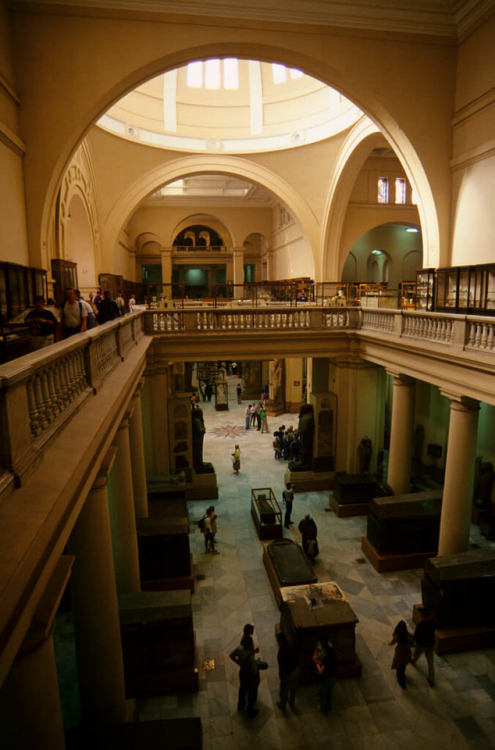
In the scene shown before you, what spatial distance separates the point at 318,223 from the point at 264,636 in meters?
17.3

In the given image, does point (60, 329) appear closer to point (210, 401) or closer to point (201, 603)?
→ point (201, 603)

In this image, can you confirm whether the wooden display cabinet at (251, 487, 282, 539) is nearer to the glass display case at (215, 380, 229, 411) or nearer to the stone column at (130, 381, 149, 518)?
the stone column at (130, 381, 149, 518)

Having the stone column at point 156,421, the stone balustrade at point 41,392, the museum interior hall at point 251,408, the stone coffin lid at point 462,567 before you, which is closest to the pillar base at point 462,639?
the museum interior hall at point 251,408

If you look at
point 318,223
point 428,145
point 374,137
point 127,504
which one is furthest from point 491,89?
point 127,504

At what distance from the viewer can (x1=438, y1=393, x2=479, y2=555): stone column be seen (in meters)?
8.38

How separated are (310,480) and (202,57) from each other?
1185 cm

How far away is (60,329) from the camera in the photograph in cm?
620

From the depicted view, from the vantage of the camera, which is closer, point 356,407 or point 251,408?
point 356,407

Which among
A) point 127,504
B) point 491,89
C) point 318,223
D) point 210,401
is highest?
point 491,89

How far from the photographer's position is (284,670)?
20.6ft

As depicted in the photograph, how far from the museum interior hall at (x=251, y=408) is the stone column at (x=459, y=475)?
0.14 feet

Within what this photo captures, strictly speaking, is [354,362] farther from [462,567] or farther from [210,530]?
[462,567]

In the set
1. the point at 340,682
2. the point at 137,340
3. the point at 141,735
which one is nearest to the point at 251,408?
the point at 137,340

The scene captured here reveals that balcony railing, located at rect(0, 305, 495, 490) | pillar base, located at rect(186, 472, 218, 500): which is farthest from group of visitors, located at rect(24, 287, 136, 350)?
pillar base, located at rect(186, 472, 218, 500)
